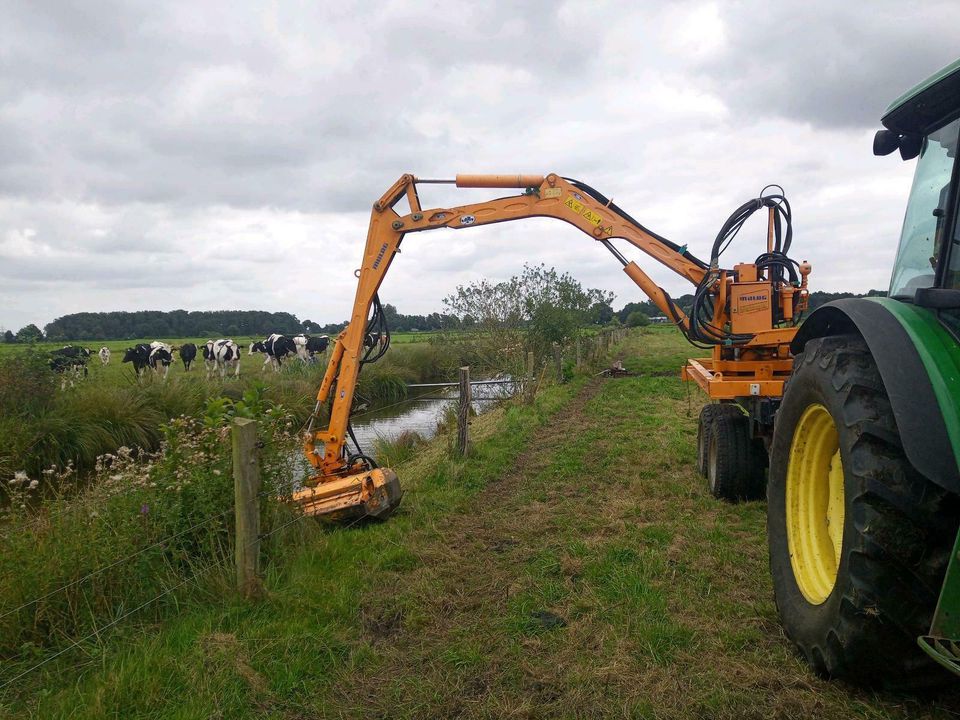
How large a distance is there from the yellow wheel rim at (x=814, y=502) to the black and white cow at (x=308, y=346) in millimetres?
24531

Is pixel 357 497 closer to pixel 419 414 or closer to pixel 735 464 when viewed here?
pixel 735 464

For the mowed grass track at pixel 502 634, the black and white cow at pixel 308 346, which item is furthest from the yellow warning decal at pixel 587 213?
the black and white cow at pixel 308 346

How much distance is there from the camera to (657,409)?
13008 mm

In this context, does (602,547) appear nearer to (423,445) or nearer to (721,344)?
(721,344)

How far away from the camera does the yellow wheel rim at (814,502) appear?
10.8ft

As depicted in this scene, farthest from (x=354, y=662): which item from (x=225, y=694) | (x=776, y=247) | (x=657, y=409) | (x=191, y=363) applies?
(x=191, y=363)

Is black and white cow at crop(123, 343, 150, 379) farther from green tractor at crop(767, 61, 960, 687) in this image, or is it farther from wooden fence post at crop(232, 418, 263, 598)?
green tractor at crop(767, 61, 960, 687)

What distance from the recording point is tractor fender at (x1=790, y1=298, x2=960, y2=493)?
2.41 metres

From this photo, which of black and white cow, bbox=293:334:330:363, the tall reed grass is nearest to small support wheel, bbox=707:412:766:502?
the tall reed grass

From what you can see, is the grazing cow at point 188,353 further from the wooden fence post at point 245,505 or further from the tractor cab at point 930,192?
the tractor cab at point 930,192

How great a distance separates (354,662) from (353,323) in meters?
4.37

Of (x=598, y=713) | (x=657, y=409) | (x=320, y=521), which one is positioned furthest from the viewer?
(x=657, y=409)

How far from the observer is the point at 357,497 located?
20.4 ft

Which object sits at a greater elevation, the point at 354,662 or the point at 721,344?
the point at 721,344
